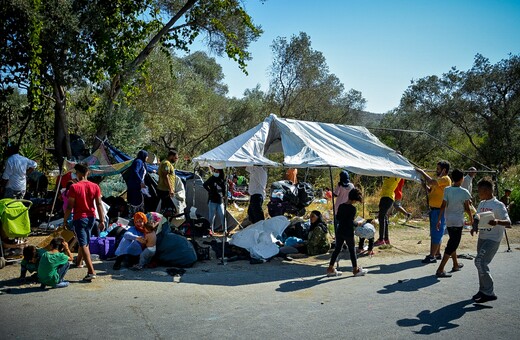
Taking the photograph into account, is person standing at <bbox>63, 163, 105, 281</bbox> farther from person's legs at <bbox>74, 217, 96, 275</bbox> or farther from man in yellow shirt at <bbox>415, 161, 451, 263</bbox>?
man in yellow shirt at <bbox>415, 161, 451, 263</bbox>

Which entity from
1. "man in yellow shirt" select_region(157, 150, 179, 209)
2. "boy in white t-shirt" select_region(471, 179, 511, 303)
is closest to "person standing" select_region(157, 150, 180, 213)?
"man in yellow shirt" select_region(157, 150, 179, 209)

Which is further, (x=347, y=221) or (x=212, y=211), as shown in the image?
(x=212, y=211)

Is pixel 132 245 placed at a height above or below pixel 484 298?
above

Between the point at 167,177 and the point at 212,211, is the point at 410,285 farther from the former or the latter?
the point at 167,177

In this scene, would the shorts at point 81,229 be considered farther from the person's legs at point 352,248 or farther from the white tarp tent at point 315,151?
the person's legs at point 352,248

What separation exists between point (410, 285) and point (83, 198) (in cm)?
515

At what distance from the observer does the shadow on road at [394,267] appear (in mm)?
7551

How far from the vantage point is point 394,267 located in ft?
25.8

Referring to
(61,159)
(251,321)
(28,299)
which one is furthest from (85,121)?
(251,321)

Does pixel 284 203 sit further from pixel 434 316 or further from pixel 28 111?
pixel 28 111

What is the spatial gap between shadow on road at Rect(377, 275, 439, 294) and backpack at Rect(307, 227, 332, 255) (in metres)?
2.21

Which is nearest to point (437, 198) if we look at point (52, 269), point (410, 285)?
point (410, 285)

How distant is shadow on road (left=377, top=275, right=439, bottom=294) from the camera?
20.7 feet

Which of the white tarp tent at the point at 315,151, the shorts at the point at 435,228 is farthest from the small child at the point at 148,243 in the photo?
the shorts at the point at 435,228
